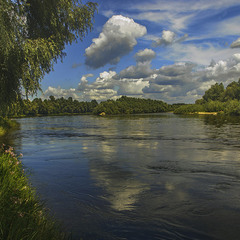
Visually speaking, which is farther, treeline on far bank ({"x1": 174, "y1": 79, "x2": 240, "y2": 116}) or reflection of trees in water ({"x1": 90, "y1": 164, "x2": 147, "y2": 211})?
treeline on far bank ({"x1": 174, "y1": 79, "x2": 240, "y2": 116})

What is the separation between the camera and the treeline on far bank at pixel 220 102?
10577 cm

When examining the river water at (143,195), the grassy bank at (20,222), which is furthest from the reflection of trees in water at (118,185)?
the grassy bank at (20,222)

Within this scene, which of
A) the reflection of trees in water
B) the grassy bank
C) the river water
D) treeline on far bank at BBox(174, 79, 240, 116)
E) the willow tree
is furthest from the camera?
treeline on far bank at BBox(174, 79, 240, 116)

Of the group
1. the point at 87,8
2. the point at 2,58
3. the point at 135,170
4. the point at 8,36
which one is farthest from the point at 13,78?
the point at 135,170

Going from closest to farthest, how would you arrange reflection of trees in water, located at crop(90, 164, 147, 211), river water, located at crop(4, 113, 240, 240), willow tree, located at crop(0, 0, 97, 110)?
1. river water, located at crop(4, 113, 240, 240)
2. reflection of trees in water, located at crop(90, 164, 147, 211)
3. willow tree, located at crop(0, 0, 97, 110)

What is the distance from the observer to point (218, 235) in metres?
7.49

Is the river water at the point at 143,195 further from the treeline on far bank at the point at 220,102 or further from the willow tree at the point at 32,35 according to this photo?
the treeline on far bank at the point at 220,102

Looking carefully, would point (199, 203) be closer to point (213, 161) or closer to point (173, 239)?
point (173, 239)

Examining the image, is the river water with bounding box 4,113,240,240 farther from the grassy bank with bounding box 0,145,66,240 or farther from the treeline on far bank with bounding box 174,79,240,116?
the treeline on far bank with bounding box 174,79,240,116

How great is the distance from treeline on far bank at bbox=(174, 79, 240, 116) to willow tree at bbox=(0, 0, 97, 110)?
96.3m

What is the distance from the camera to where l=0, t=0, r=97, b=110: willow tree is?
13328mm

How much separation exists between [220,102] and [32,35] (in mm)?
131256

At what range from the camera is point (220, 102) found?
437ft

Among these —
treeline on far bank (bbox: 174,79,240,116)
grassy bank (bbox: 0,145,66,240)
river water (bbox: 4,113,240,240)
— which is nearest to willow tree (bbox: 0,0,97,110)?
river water (bbox: 4,113,240,240)
